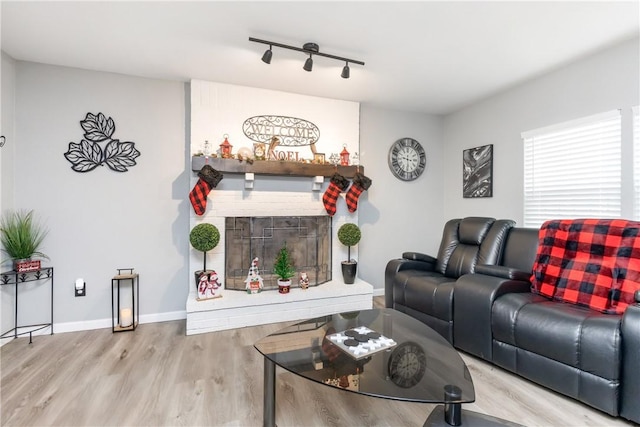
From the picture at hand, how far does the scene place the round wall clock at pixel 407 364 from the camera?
134 centimetres

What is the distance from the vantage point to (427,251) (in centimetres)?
446

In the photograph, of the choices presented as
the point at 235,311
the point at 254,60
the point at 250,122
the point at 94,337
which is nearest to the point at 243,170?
the point at 250,122

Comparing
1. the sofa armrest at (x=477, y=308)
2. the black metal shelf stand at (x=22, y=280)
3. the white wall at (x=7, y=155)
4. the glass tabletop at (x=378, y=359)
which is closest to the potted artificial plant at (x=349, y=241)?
the sofa armrest at (x=477, y=308)

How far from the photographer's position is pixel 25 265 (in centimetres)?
265

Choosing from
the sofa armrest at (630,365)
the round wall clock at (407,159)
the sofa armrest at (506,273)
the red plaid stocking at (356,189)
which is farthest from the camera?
the round wall clock at (407,159)

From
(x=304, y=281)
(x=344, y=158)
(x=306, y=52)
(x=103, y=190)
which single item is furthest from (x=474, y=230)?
(x=103, y=190)

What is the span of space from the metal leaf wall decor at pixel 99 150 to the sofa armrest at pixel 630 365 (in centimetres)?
395

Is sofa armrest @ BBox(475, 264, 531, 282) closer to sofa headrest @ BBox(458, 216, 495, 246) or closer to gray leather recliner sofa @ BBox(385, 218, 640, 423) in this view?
gray leather recliner sofa @ BBox(385, 218, 640, 423)

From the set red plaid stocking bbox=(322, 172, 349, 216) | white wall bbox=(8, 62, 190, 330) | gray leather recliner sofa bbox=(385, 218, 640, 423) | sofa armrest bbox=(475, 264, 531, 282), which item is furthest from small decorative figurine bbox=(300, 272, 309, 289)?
sofa armrest bbox=(475, 264, 531, 282)

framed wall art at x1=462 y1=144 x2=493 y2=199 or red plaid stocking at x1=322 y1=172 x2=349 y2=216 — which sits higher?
framed wall art at x1=462 y1=144 x2=493 y2=199

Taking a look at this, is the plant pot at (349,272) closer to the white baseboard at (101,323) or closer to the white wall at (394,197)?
the white wall at (394,197)

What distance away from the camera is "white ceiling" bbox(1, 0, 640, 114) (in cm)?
208

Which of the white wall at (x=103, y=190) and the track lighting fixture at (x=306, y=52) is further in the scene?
the white wall at (x=103, y=190)

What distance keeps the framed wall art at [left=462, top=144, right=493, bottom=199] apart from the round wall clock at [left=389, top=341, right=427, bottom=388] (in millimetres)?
2833
